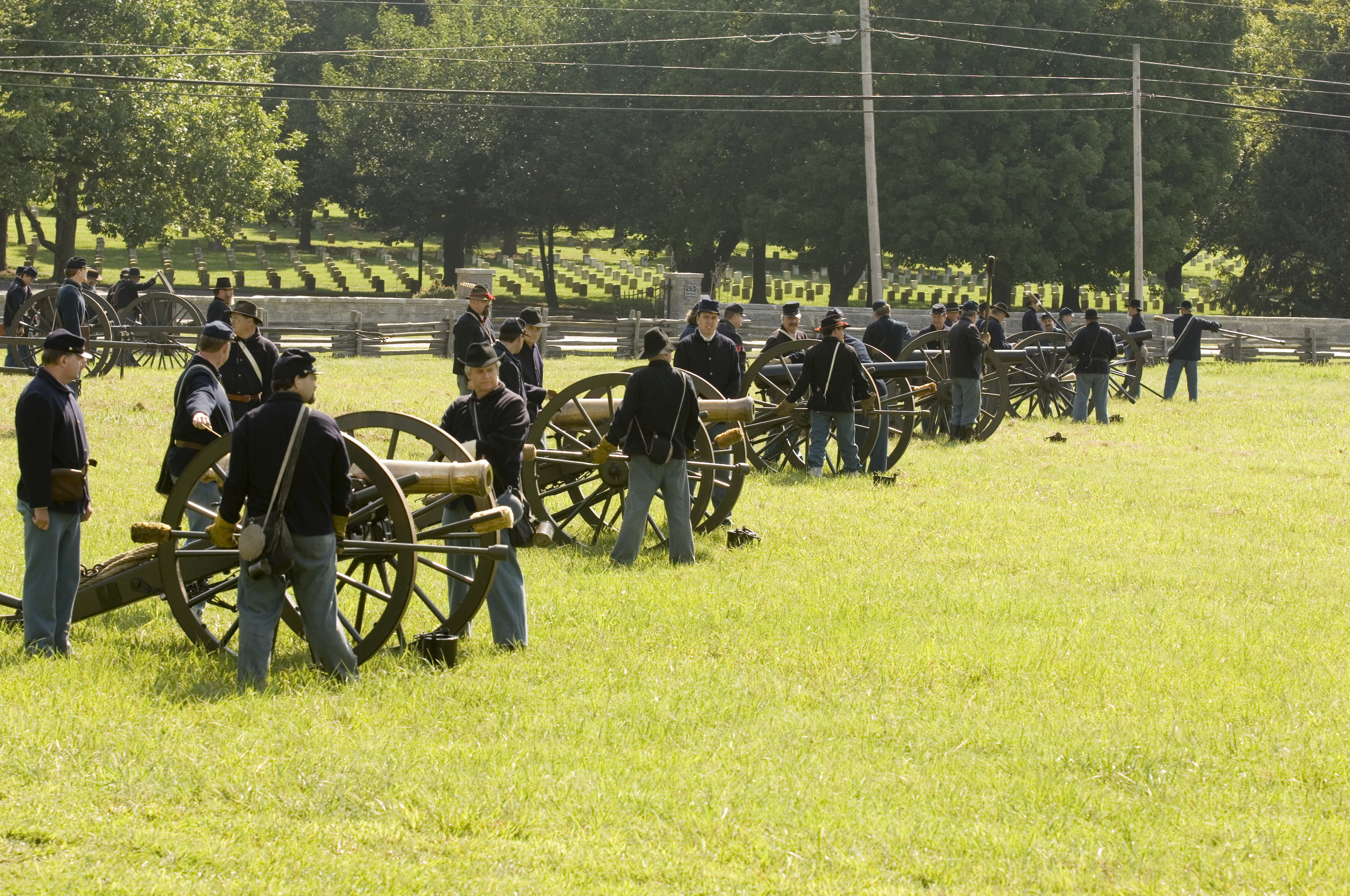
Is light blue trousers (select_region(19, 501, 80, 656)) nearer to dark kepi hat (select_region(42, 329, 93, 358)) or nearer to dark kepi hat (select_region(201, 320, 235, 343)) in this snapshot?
dark kepi hat (select_region(42, 329, 93, 358))

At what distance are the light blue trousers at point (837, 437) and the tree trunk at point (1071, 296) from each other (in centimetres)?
3266

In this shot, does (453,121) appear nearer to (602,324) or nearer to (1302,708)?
(602,324)

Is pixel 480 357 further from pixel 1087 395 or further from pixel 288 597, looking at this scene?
pixel 1087 395

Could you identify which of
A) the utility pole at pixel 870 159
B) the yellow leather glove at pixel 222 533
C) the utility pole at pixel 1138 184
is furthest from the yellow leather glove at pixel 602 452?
the utility pole at pixel 1138 184

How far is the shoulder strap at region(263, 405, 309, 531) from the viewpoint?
6215 millimetres

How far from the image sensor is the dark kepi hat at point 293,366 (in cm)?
630

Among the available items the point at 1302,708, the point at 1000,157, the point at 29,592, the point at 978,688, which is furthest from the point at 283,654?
the point at 1000,157

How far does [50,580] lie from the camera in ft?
22.8

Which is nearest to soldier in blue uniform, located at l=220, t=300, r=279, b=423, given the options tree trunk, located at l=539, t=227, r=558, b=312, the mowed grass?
the mowed grass

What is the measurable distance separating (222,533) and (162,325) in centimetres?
1586

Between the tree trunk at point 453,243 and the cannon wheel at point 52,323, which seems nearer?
the cannon wheel at point 52,323

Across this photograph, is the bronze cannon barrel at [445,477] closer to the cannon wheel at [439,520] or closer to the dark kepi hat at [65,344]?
the cannon wheel at [439,520]

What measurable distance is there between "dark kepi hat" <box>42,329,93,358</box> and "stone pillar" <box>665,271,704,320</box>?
29.6 meters

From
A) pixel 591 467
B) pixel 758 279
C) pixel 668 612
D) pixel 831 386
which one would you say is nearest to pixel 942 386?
pixel 831 386
